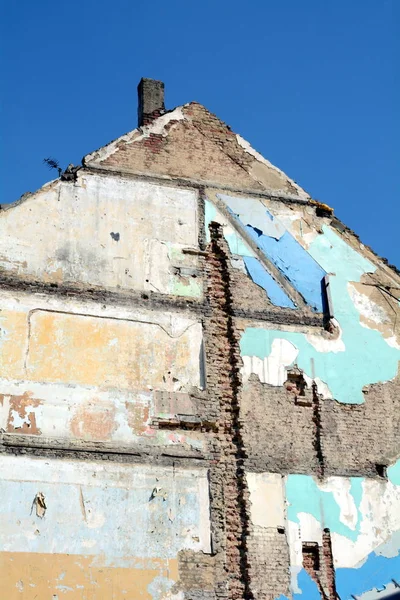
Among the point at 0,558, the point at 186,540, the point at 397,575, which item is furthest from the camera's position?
the point at 397,575

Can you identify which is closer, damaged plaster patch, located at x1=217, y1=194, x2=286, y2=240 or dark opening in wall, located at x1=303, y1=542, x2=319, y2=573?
dark opening in wall, located at x1=303, y1=542, x2=319, y2=573

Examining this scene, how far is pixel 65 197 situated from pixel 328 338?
427 cm

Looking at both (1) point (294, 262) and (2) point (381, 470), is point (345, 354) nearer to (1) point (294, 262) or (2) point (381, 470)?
(1) point (294, 262)

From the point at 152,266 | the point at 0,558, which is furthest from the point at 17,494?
the point at 152,266

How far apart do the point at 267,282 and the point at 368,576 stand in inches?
169

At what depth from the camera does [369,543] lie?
42.0 feet

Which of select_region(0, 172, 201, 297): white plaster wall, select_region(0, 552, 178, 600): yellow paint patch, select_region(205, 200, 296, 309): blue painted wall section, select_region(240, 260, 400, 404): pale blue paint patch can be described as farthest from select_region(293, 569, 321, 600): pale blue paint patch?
select_region(0, 172, 201, 297): white plaster wall

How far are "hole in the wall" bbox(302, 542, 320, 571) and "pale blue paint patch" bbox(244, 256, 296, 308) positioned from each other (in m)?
3.41

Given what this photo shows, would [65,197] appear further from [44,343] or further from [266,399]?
→ [266,399]

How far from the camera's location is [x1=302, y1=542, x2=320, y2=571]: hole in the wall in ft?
40.9

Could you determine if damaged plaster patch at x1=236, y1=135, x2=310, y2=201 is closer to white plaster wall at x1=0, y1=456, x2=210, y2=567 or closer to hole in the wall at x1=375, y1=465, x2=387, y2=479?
hole in the wall at x1=375, y1=465, x2=387, y2=479

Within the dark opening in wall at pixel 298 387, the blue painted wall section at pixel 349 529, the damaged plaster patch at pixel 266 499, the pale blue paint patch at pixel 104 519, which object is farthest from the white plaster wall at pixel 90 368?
the blue painted wall section at pixel 349 529

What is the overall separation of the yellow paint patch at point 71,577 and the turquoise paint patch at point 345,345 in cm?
340

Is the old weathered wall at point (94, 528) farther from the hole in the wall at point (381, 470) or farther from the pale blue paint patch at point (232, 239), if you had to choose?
the pale blue paint patch at point (232, 239)
